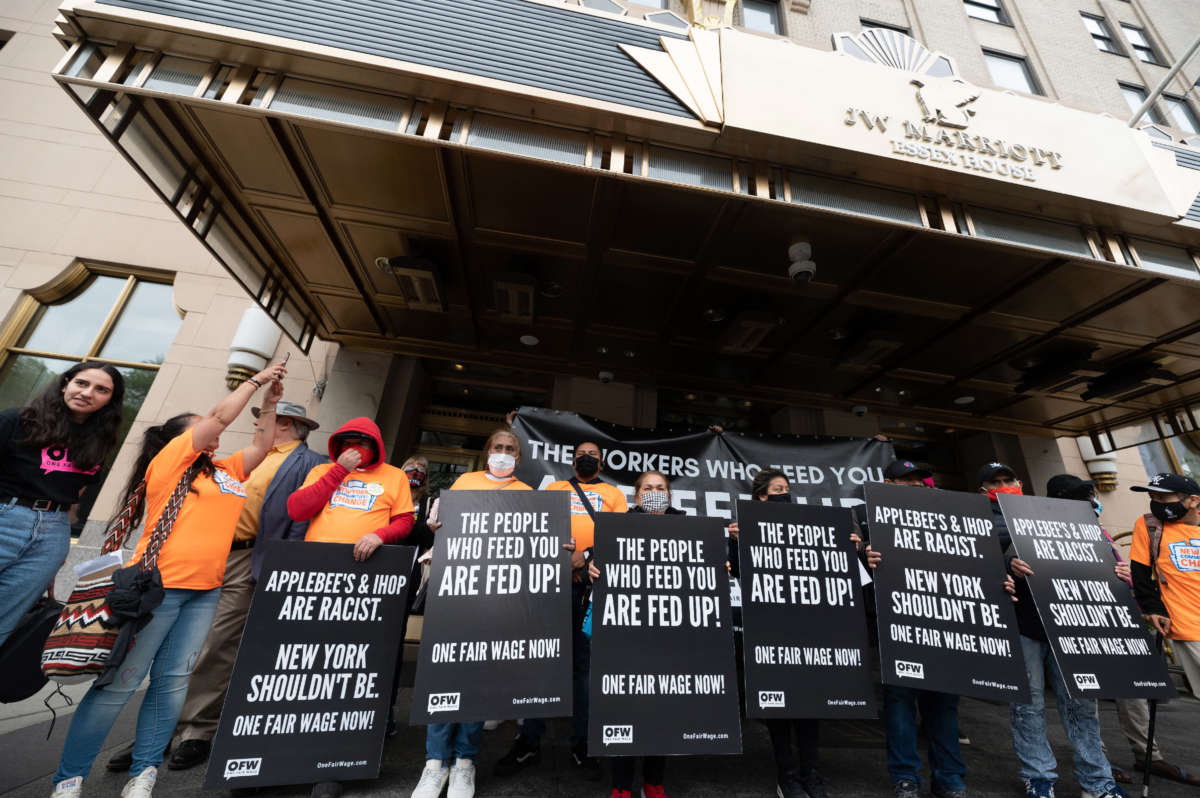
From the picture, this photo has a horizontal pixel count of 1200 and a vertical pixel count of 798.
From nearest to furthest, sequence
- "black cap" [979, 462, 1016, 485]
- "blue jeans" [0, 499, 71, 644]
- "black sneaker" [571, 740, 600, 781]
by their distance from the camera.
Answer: "blue jeans" [0, 499, 71, 644] → "black sneaker" [571, 740, 600, 781] → "black cap" [979, 462, 1016, 485]

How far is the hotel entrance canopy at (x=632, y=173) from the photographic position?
3.69 meters

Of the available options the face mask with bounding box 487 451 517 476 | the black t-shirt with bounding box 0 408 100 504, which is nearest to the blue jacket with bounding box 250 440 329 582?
the black t-shirt with bounding box 0 408 100 504

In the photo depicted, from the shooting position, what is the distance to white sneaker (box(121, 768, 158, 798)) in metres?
2.33

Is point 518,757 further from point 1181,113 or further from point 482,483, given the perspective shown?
point 1181,113

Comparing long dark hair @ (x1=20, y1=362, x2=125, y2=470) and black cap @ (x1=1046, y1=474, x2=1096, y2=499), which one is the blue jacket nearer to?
long dark hair @ (x1=20, y1=362, x2=125, y2=470)

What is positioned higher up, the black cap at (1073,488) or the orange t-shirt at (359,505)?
the black cap at (1073,488)

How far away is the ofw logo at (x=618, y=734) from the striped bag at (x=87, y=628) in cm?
246

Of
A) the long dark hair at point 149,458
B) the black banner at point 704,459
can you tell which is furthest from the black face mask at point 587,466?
the long dark hair at point 149,458

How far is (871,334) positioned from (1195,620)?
12.1ft

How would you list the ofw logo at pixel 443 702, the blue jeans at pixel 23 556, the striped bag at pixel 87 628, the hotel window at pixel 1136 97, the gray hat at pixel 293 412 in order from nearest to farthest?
the striped bag at pixel 87 628 < the blue jeans at pixel 23 556 < the ofw logo at pixel 443 702 < the gray hat at pixel 293 412 < the hotel window at pixel 1136 97

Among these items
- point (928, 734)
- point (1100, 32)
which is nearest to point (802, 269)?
point (928, 734)

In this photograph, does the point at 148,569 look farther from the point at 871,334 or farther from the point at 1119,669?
the point at 871,334

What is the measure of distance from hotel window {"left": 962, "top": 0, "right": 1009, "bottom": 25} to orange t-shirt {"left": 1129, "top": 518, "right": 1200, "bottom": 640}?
1333 centimetres

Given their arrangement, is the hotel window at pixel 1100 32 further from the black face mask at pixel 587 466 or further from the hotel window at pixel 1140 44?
the black face mask at pixel 587 466
